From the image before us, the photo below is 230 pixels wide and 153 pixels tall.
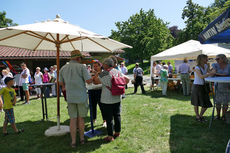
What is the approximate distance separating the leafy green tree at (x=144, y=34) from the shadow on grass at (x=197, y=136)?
33257 mm

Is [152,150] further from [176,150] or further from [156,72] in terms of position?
[156,72]

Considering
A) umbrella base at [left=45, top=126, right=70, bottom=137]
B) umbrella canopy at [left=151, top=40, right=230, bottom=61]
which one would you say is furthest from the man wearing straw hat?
umbrella canopy at [left=151, top=40, right=230, bottom=61]

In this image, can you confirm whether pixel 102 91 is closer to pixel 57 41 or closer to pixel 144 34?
pixel 57 41

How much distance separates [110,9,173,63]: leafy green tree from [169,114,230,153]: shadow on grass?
33257 mm

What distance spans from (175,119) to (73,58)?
10.4 ft

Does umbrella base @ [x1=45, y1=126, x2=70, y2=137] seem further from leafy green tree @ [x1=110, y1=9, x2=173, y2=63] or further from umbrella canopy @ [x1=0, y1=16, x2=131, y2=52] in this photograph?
leafy green tree @ [x1=110, y1=9, x2=173, y2=63]

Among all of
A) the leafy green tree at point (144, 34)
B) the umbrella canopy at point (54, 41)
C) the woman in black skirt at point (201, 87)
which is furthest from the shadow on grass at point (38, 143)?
the leafy green tree at point (144, 34)

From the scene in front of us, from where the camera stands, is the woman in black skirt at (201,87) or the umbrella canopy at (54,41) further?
the woman in black skirt at (201,87)

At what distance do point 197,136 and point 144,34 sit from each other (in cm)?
3852

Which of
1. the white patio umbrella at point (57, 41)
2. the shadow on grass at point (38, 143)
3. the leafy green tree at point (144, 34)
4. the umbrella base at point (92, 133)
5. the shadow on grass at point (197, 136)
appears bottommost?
the shadow on grass at point (38, 143)

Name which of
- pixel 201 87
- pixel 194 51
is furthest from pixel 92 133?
pixel 194 51

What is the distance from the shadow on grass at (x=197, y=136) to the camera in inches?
115

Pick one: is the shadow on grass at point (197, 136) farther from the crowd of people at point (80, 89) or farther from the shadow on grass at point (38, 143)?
the shadow on grass at point (38, 143)

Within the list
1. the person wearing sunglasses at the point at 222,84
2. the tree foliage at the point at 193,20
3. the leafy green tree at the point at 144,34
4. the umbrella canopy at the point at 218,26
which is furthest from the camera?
the leafy green tree at the point at 144,34
